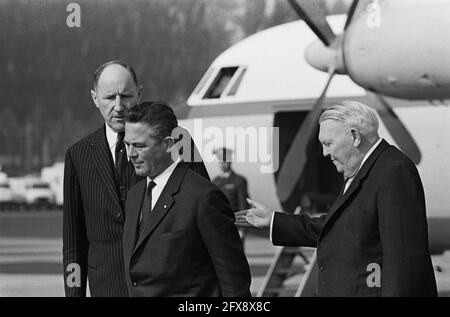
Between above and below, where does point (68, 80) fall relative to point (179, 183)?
below

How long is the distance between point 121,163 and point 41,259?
11.7m

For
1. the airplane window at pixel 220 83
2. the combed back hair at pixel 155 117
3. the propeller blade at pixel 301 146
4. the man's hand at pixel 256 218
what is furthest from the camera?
the airplane window at pixel 220 83

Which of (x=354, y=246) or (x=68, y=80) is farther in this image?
(x=68, y=80)

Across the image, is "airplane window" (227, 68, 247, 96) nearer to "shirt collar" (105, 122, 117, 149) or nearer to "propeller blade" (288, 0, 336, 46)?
"propeller blade" (288, 0, 336, 46)

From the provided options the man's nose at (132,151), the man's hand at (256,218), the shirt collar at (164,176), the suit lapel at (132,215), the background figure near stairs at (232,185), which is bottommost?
the background figure near stairs at (232,185)

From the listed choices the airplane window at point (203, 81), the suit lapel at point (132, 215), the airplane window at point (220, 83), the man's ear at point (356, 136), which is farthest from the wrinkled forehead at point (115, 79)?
the airplane window at point (203, 81)

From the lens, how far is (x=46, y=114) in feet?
50.6

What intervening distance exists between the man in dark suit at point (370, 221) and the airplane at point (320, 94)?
2.11m

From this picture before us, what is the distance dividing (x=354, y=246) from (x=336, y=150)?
35cm

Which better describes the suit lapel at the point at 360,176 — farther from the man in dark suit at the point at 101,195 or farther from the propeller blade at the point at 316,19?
the propeller blade at the point at 316,19

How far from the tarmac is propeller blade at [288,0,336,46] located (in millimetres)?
1812

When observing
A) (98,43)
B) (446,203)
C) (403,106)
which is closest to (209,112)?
(403,106)

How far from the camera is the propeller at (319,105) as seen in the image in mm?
7223
